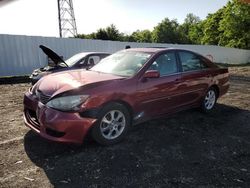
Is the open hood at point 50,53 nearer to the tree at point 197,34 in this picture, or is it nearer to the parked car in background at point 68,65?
the parked car in background at point 68,65

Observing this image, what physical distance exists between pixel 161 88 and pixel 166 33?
68972mm

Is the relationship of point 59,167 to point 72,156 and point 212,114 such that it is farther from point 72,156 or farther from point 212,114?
point 212,114

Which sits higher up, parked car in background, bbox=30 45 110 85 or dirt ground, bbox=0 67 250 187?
parked car in background, bbox=30 45 110 85

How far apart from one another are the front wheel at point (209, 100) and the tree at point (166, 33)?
211 ft

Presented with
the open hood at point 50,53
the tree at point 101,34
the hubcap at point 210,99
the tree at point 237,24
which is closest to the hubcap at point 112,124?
the hubcap at point 210,99

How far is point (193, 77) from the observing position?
6.42m

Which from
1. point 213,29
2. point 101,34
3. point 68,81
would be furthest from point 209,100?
point 213,29

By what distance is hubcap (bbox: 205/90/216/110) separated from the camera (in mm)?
7151

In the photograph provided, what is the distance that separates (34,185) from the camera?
3.56m

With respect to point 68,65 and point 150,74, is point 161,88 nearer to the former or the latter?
point 150,74

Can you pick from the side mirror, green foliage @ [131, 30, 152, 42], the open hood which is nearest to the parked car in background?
the open hood

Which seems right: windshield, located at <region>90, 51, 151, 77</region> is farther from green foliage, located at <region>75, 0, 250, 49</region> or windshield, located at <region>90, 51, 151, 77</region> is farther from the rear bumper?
green foliage, located at <region>75, 0, 250, 49</region>

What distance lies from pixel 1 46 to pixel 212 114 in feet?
36.8

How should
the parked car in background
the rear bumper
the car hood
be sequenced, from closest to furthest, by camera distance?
1. the rear bumper
2. the car hood
3. the parked car in background
